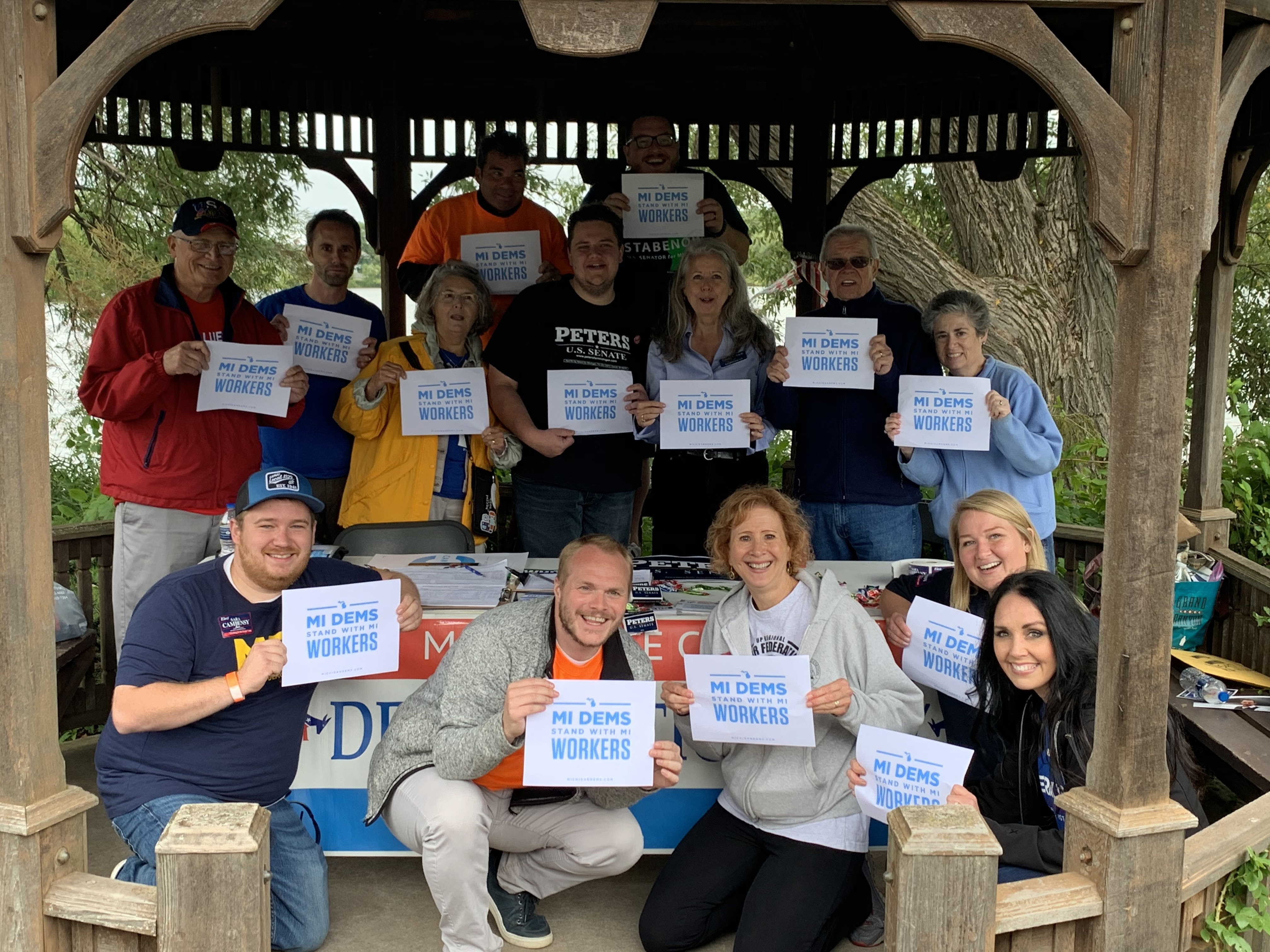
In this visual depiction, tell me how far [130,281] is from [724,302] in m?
7.71

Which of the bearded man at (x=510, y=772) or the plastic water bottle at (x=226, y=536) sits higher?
the plastic water bottle at (x=226, y=536)

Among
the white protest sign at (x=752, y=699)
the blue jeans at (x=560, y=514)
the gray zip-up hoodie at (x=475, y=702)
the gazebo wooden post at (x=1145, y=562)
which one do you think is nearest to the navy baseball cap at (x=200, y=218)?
the blue jeans at (x=560, y=514)

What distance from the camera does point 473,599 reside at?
441cm

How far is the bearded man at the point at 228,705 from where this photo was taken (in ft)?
11.8

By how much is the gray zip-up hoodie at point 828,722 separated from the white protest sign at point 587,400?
1683 mm

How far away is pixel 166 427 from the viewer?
501 centimetres

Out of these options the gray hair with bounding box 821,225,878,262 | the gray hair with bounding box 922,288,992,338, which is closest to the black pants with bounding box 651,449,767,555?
the gray hair with bounding box 821,225,878,262

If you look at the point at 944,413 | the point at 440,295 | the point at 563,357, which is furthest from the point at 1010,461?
the point at 440,295

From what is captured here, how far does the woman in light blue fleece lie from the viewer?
488 cm

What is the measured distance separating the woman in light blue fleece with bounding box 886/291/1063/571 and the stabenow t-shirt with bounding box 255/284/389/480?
2563mm

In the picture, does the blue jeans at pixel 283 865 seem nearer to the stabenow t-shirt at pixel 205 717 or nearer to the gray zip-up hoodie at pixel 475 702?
the stabenow t-shirt at pixel 205 717

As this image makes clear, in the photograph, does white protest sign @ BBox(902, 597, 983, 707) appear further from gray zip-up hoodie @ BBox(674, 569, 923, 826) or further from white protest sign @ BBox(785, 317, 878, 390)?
white protest sign @ BBox(785, 317, 878, 390)

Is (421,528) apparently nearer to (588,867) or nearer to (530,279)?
(530,279)

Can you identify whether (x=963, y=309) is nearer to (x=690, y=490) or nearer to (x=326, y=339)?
(x=690, y=490)
